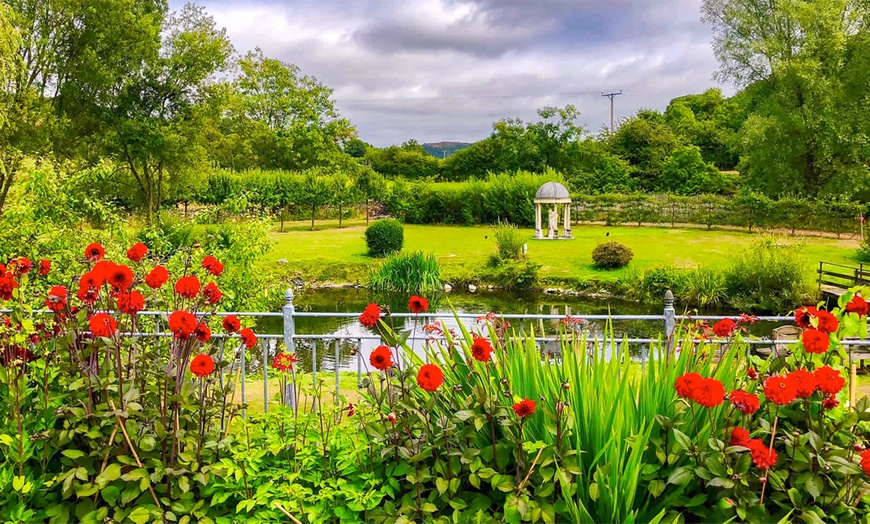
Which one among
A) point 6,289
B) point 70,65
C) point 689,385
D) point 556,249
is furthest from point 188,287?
point 556,249

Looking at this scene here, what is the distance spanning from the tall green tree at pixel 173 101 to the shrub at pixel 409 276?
21.9 ft

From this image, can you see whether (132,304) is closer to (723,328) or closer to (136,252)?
(136,252)

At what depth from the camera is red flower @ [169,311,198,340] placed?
2.27 m

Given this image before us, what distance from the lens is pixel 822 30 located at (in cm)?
2391

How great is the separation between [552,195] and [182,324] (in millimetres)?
21261

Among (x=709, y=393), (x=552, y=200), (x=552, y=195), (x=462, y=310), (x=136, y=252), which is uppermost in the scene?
(x=552, y=195)

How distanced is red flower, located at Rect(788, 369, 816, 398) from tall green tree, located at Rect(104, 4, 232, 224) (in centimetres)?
1788

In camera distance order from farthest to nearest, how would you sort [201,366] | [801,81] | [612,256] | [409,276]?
[801,81] < [612,256] < [409,276] < [201,366]

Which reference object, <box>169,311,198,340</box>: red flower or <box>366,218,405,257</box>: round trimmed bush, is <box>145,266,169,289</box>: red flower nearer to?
<box>169,311,198,340</box>: red flower

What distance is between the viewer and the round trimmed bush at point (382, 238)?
19.5 m

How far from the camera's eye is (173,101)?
18.7m

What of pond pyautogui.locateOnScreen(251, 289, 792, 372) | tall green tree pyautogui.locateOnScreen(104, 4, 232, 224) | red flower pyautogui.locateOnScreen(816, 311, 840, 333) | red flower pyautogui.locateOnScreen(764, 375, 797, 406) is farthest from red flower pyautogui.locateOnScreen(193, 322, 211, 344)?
tall green tree pyautogui.locateOnScreen(104, 4, 232, 224)

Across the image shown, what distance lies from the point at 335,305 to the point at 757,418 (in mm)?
13055

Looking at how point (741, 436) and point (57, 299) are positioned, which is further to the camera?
point (57, 299)
